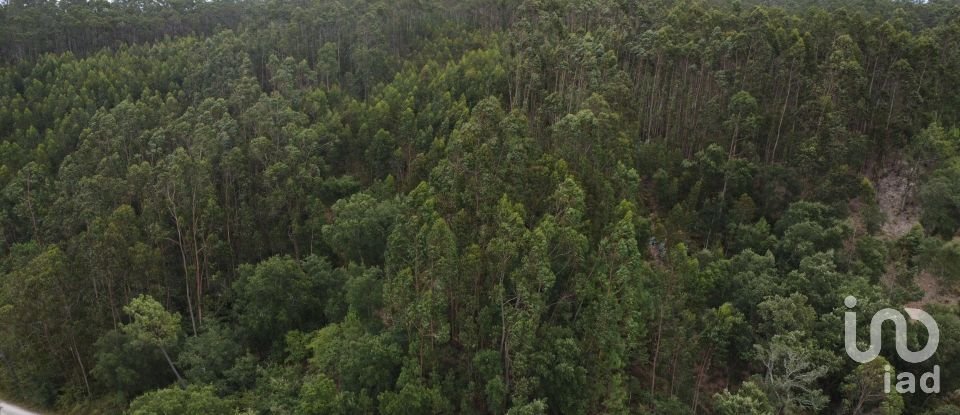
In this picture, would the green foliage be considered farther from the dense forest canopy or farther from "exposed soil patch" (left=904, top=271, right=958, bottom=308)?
"exposed soil patch" (left=904, top=271, right=958, bottom=308)

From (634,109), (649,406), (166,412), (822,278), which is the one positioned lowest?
(649,406)

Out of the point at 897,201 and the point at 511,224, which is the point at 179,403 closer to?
the point at 511,224

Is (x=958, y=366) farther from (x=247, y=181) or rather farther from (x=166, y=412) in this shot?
(x=247, y=181)

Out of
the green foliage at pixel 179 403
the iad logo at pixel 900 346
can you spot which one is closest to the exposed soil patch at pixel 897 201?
the iad logo at pixel 900 346

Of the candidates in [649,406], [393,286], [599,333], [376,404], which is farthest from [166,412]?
[649,406]

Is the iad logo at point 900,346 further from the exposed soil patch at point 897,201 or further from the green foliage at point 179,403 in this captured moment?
the green foliage at point 179,403

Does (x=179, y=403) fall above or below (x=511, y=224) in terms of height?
below

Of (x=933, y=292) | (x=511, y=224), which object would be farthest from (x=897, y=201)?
(x=511, y=224)

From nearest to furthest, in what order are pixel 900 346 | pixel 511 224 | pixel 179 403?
1. pixel 179 403
2. pixel 511 224
3. pixel 900 346

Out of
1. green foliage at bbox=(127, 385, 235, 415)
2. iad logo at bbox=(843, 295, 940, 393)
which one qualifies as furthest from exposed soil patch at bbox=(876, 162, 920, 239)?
green foliage at bbox=(127, 385, 235, 415)
